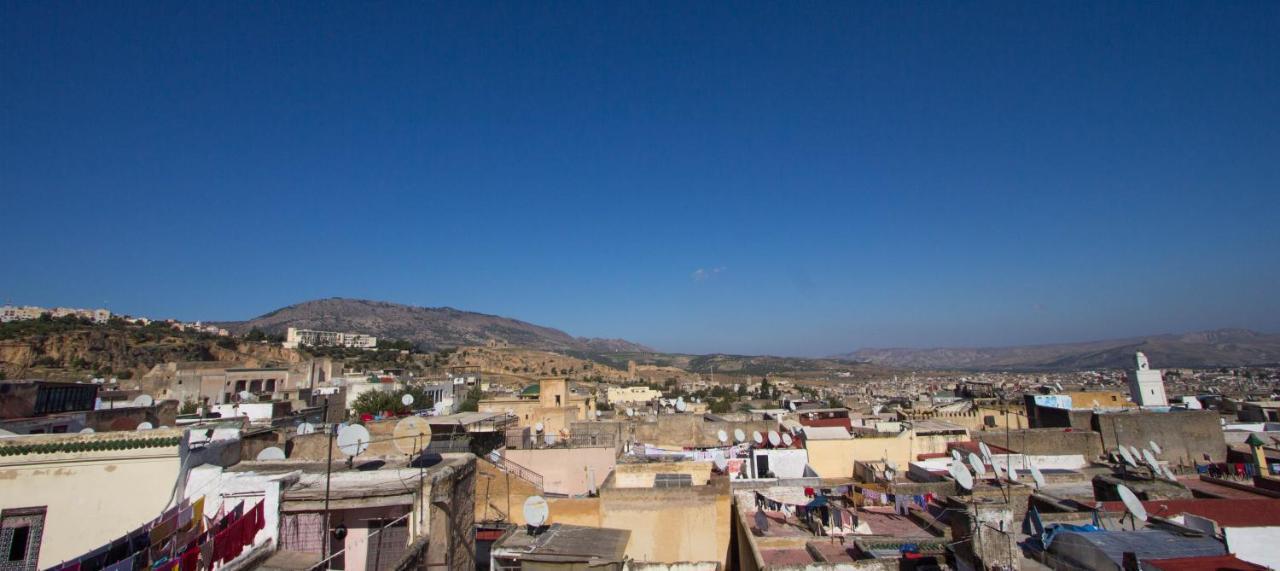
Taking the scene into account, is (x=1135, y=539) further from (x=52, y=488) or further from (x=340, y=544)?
(x=52, y=488)

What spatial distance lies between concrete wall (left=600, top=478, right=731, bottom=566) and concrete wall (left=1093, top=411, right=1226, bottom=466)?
1991cm

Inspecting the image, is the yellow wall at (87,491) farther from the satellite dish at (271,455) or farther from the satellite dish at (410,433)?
the satellite dish at (410,433)

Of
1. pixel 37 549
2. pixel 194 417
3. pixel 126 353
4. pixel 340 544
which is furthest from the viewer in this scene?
pixel 126 353

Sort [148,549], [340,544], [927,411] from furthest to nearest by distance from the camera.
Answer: [927,411] → [340,544] → [148,549]

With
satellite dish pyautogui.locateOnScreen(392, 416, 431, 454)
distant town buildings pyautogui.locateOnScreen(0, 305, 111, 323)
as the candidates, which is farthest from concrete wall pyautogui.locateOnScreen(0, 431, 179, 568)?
distant town buildings pyautogui.locateOnScreen(0, 305, 111, 323)

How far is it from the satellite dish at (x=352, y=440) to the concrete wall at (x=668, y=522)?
648 centimetres

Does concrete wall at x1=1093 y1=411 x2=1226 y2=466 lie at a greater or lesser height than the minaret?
lesser

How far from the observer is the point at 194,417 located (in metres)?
24.9

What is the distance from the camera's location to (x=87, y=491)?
8.93 metres

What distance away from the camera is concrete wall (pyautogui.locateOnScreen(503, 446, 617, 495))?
19.2 m

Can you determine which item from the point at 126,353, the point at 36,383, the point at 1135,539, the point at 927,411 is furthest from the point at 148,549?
the point at 126,353

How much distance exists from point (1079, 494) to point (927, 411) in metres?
18.6

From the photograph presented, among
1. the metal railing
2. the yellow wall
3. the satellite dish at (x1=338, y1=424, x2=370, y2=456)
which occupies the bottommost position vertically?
the metal railing

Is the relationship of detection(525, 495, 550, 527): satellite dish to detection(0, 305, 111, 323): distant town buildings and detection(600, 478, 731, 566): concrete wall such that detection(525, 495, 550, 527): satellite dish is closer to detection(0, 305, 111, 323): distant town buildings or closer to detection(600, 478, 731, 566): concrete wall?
detection(600, 478, 731, 566): concrete wall
